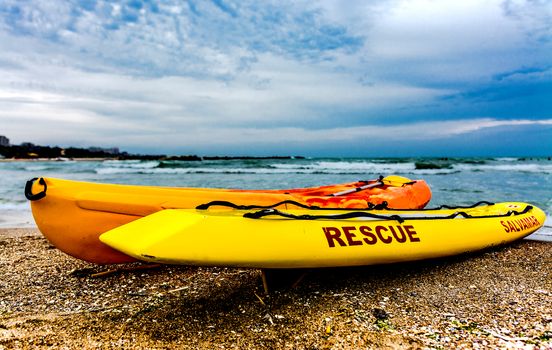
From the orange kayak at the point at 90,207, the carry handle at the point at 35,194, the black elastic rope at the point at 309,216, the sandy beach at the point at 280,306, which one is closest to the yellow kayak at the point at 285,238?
the black elastic rope at the point at 309,216

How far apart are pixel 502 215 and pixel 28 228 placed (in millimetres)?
6274

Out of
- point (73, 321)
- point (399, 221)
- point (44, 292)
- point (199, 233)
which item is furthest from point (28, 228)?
point (399, 221)

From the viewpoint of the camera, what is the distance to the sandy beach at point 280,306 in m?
2.13

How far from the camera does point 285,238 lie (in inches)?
96.7

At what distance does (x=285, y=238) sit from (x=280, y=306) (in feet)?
1.58

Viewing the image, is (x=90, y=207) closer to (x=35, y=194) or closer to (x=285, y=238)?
(x=35, y=194)

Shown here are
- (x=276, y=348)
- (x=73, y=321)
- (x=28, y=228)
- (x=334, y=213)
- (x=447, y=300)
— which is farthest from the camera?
(x=28, y=228)

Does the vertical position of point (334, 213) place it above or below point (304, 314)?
above

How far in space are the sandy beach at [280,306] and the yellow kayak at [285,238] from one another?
282mm

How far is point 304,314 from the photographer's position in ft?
7.95

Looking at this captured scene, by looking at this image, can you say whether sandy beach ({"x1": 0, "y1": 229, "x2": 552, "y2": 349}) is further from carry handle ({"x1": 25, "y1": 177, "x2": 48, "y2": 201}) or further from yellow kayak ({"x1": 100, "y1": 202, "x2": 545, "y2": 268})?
carry handle ({"x1": 25, "y1": 177, "x2": 48, "y2": 201})

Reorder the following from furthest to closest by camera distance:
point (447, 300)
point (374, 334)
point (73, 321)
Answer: point (447, 300) → point (73, 321) → point (374, 334)

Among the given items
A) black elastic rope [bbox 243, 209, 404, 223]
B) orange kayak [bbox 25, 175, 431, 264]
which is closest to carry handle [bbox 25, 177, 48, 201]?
orange kayak [bbox 25, 175, 431, 264]

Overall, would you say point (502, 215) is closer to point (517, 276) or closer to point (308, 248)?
point (517, 276)
